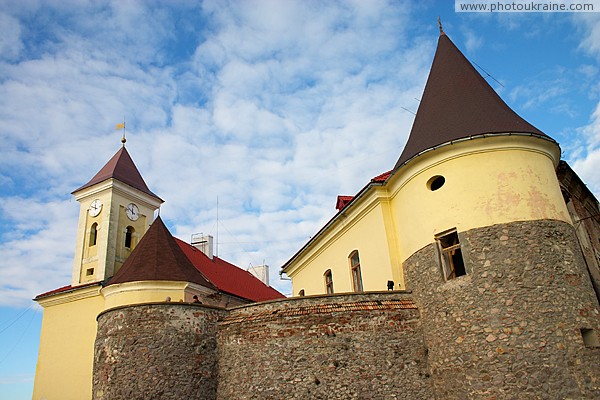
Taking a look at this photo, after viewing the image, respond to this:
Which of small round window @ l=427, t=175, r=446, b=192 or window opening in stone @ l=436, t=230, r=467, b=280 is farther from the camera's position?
small round window @ l=427, t=175, r=446, b=192

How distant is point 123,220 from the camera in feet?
98.8

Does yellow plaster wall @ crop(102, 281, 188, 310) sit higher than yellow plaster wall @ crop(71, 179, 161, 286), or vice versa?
yellow plaster wall @ crop(71, 179, 161, 286)

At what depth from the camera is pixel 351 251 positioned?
17969 mm

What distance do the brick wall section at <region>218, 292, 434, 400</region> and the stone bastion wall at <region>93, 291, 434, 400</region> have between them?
0.08 ft

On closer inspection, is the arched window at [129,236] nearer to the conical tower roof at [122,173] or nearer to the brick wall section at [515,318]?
the conical tower roof at [122,173]

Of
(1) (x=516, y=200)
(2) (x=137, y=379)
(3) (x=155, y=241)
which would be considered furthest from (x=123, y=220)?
(1) (x=516, y=200)

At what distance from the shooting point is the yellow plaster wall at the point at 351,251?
15.2 metres

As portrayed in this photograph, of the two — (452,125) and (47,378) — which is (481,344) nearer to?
(452,125)

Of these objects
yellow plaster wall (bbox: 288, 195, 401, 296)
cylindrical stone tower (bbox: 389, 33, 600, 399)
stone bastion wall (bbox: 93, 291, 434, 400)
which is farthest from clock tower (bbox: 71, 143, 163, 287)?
cylindrical stone tower (bbox: 389, 33, 600, 399)

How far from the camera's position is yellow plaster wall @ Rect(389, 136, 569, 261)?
11922 millimetres

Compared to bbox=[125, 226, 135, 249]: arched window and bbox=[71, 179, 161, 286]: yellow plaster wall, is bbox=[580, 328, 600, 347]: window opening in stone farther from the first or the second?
bbox=[125, 226, 135, 249]: arched window

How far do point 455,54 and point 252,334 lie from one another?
10.4 metres

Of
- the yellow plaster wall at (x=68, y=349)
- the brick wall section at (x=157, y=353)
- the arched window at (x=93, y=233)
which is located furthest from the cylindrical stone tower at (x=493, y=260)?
the arched window at (x=93, y=233)

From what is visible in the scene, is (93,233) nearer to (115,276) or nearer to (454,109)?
(115,276)
